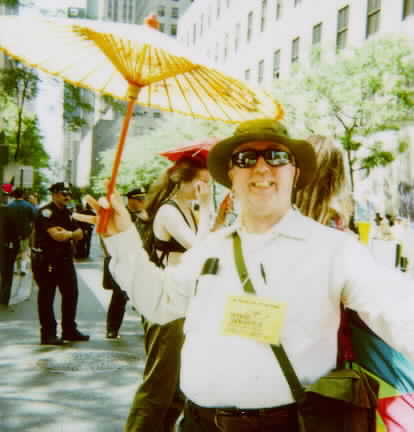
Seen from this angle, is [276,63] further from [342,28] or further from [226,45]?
[226,45]

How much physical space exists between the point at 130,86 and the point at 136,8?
431ft

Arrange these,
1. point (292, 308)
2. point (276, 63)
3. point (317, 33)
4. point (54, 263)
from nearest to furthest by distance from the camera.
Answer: point (292, 308) < point (54, 263) < point (317, 33) < point (276, 63)

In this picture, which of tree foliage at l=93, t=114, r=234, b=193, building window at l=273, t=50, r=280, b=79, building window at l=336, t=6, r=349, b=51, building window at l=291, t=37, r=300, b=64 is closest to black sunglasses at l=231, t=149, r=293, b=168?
building window at l=336, t=6, r=349, b=51

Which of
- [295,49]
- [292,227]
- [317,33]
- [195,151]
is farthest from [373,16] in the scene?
[292,227]

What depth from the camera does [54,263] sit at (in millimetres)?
6664

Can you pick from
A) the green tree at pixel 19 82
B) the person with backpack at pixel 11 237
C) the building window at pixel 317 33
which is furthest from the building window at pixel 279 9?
the person with backpack at pixel 11 237

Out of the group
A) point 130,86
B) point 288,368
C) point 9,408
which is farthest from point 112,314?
point 288,368

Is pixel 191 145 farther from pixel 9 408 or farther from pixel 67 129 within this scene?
pixel 67 129

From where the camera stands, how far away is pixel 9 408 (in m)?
4.51

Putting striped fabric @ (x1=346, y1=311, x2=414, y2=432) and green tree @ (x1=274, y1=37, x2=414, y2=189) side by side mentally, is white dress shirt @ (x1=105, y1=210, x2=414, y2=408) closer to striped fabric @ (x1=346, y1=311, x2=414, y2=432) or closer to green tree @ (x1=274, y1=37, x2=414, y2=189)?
striped fabric @ (x1=346, y1=311, x2=414, y2=432)

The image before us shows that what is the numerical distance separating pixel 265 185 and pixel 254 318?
49cm

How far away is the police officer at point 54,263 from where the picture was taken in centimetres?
661

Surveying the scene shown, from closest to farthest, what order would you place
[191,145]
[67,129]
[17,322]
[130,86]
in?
[130,86] < [191,145] < [17,322] < [67,129]

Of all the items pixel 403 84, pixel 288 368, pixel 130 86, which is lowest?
pixel 288 368
